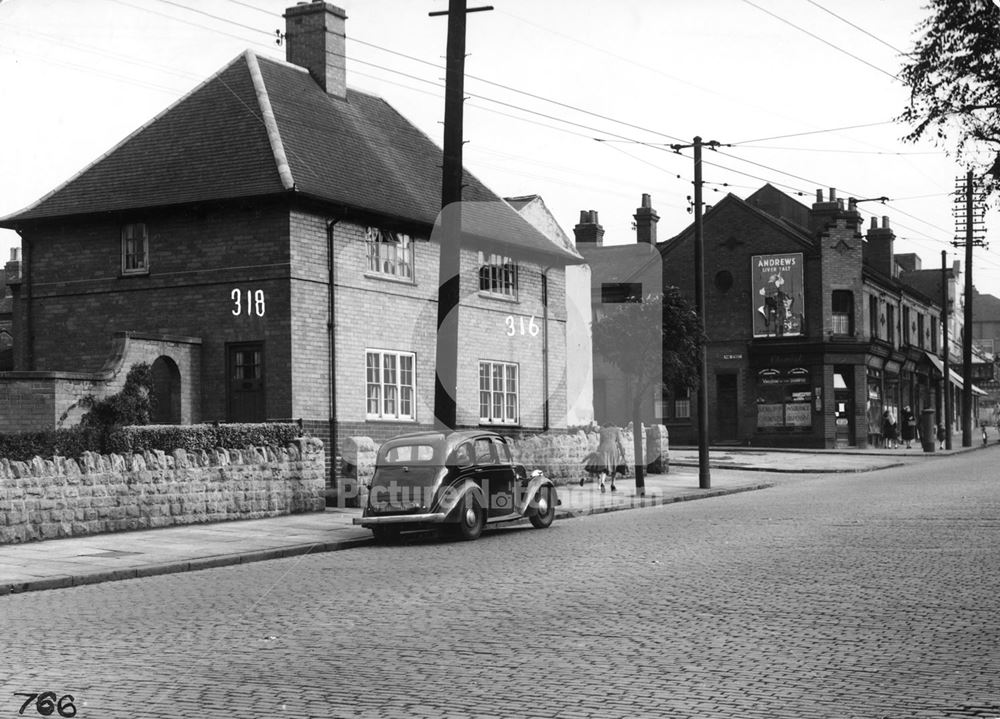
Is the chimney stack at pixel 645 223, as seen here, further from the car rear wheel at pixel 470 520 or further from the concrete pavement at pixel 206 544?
the car rear wheel at pixel 470 520

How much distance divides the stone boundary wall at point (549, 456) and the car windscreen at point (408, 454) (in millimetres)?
2435

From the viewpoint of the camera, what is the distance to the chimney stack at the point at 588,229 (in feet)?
184

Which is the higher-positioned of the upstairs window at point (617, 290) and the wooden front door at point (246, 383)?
the upstairs window at point (617, 290)

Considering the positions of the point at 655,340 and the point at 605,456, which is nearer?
the point at 605,456

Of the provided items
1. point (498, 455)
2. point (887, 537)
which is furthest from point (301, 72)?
point (887, 537)

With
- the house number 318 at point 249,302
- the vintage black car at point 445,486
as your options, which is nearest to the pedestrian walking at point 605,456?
the house number 318 at point 249,302

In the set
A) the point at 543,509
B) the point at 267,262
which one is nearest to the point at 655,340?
the point at 267,262

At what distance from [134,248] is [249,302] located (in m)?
3.54

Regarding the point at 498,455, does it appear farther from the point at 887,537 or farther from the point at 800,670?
the point at 800,670

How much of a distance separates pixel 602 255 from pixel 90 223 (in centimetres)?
3266

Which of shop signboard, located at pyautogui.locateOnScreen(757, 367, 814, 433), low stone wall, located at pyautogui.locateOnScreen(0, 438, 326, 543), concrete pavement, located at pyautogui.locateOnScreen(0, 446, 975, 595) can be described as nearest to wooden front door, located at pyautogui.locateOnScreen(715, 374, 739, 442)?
shop signboard, located at pyautogui.locateOnScreen(757, 367, 814, 433)

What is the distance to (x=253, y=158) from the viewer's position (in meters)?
27.5

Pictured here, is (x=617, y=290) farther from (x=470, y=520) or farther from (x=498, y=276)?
(x=470, y=520)

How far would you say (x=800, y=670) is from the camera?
319 inches
